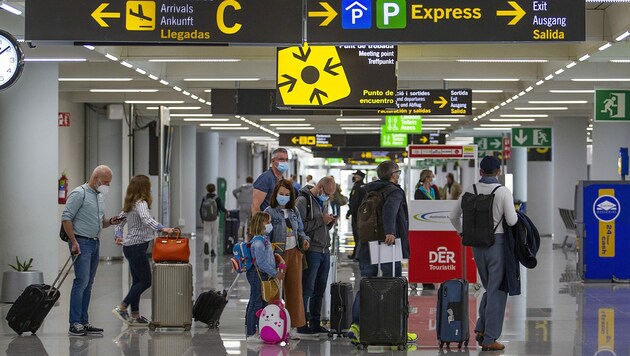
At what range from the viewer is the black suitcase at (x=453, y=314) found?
1020cm

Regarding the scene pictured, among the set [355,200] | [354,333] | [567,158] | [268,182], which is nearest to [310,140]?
[567,158]

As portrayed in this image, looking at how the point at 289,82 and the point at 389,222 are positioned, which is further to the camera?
the point at 289,82

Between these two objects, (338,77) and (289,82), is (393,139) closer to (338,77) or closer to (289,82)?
(338,77)

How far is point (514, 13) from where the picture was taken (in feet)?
30.3

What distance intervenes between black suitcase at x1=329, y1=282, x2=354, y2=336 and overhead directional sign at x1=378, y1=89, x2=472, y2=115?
7430 mm

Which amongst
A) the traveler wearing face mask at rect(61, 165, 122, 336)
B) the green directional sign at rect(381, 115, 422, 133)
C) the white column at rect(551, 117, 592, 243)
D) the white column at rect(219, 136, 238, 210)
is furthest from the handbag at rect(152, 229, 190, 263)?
the white column at rect(219, 136, 238, 210)

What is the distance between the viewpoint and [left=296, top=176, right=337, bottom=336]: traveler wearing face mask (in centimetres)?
1109

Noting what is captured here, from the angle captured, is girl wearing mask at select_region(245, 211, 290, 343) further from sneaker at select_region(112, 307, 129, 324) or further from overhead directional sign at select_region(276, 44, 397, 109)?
overhead directional sign at select_region(276, 44, 397, 109)

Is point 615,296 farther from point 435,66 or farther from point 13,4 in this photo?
point 13,4

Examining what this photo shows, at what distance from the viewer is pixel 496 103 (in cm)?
2505

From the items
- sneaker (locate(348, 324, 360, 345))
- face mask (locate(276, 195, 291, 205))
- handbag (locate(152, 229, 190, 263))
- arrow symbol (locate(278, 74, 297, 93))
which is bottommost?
sneaker (locate(348, 324, 360, 345))

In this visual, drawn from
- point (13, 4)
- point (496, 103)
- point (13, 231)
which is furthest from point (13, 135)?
point (496, 103)

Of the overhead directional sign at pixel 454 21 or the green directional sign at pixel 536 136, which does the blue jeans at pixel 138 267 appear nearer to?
the overhead directional sign at pixel 454 21

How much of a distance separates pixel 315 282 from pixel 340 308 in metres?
0.52
